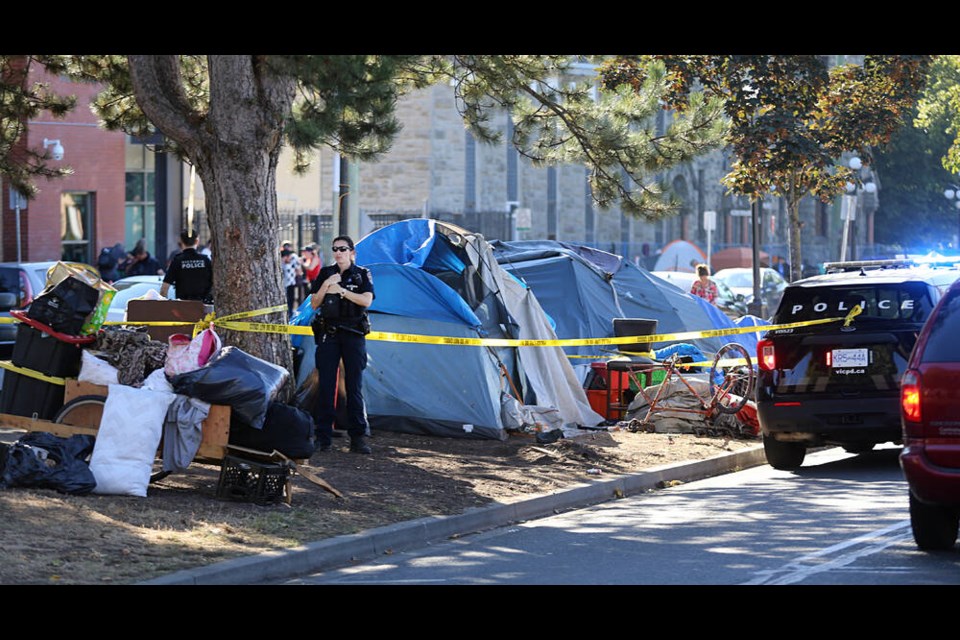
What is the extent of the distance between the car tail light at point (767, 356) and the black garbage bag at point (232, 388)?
15.9ft

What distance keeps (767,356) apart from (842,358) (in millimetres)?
685

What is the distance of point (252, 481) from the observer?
10.8 m

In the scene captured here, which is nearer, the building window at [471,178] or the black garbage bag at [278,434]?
the black garbage bag at [278,434]

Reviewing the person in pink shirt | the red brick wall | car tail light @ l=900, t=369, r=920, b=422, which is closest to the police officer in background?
car tail light @ l=900, t=369, r=920, b=422

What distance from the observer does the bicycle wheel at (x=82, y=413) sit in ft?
37.7

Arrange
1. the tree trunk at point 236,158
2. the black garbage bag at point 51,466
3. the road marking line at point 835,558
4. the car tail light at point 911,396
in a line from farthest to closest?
the tree trunk at point 236,158 < the black garbage bag at point 51,466 < the car tail light at point 911,396 < the road marking line at point 835,558

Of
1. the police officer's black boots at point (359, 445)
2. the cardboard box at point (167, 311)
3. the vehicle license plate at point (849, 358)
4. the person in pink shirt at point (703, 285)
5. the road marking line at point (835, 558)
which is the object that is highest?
the person in pink shirt at point (703, 285)

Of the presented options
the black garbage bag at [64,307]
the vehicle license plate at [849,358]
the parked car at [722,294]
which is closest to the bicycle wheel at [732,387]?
the vehicle license plate at [849,358]

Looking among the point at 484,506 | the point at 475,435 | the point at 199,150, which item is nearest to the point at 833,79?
the point at 475,435

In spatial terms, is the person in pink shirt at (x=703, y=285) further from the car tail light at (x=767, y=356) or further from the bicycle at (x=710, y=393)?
the car tail light at (x=767, y=356)

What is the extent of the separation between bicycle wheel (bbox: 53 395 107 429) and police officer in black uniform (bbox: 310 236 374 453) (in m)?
2.35

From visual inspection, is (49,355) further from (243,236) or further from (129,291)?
(129,291)

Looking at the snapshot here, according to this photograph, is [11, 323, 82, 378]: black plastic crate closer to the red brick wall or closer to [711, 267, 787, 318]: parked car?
the red brick wall

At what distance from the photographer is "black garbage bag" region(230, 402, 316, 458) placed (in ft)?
36.1
